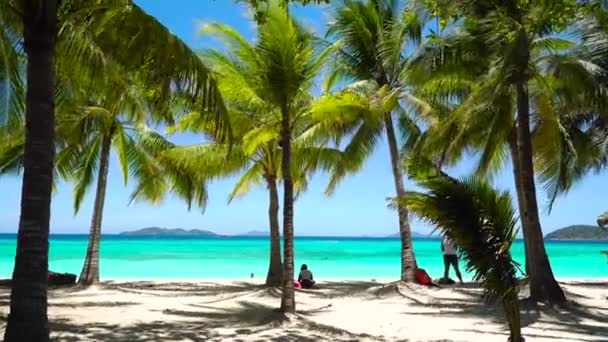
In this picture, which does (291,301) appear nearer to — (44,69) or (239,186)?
(44,69)

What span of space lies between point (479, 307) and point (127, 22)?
8806mm

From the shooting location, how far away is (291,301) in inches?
409

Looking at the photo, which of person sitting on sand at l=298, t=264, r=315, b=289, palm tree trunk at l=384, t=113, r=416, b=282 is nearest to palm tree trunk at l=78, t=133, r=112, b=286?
person sitting on sand at l=298, t=264, r=315, b=289

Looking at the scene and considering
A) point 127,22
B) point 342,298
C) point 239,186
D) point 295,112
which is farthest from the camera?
point 239,186

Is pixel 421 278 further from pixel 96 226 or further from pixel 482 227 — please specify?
pixel 482 227

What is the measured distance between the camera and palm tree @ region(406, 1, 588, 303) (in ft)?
36.0

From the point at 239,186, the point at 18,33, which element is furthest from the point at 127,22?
the point at 239,186

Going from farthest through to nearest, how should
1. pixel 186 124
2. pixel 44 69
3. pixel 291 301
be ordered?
pixel 186 124, pixel 291 301, pixel 44 69

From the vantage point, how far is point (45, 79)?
19.8 feet

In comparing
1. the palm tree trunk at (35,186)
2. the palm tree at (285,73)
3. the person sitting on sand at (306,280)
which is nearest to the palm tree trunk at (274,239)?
the person sitting on sand at (306,280)

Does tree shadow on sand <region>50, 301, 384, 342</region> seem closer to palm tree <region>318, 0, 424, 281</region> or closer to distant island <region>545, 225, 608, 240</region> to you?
palm tree <region>318, 0, 424, 281</region>

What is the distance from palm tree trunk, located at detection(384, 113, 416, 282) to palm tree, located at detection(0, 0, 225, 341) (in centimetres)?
969

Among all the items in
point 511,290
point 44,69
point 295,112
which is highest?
point 295,112

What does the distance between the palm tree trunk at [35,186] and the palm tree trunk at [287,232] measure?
506cm
